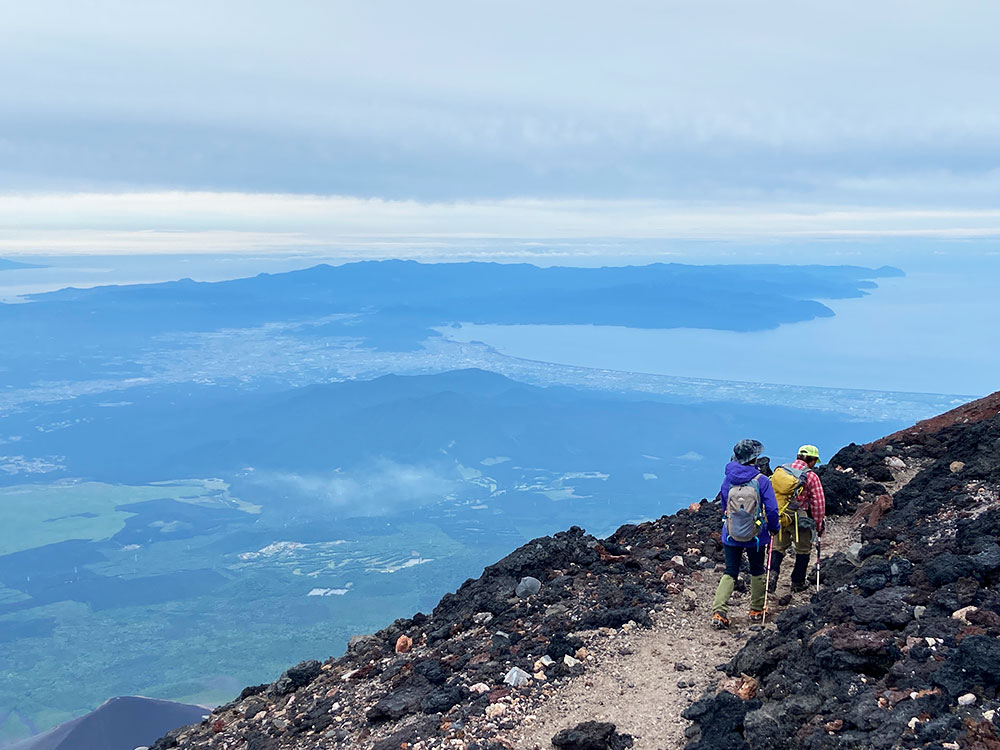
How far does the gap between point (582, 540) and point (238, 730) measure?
5.72 metres

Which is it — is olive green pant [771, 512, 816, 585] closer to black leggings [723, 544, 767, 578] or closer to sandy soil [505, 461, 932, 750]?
sandy soil [505, 461, 932, 750]

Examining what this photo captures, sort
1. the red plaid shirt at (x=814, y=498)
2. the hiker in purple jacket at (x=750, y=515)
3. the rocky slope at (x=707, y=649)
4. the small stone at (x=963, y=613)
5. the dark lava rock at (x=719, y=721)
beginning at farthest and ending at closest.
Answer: the red plaid shirt at (x=814, y=498) → the hiker in purple jacket at (x=750, y=515) → the small stone at (x=963, y=613) → the dark lava rock at (x=719, y=721) → the rocky slope at (x=707, y=649)

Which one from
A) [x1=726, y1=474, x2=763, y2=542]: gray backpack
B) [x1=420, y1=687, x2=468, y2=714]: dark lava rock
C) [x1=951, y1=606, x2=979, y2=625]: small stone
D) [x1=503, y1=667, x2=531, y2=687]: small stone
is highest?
[x1=726, y1=474, x2=763, y2=542]: gray backpack

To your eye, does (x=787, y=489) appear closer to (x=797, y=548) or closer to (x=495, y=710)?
(x=797, y=548)

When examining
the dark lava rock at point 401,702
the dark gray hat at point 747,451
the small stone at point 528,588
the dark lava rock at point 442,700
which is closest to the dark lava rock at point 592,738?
the dark lava rock at point 442,700

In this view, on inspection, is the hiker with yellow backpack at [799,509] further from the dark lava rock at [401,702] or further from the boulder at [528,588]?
the dark lava rock at [401,702]

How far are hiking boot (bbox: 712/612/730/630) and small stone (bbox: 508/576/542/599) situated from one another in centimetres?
262

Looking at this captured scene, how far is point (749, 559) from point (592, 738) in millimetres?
3275

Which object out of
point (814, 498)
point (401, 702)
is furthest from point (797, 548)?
point (401, 702)

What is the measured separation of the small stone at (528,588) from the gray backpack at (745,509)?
3.11 meters

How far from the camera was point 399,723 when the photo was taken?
836 cm

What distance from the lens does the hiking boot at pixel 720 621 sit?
9.36 meters

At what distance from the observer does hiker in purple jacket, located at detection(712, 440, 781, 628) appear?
30.0 feet

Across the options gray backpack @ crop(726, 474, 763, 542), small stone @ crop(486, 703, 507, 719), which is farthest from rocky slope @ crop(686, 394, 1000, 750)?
small stone @ crop(486, 703, 507, 719)
